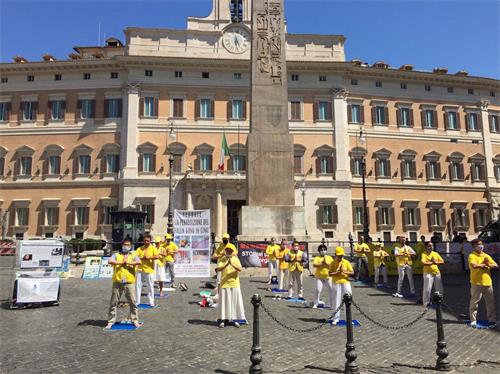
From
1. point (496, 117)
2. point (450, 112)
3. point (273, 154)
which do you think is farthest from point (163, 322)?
point (496, 117)

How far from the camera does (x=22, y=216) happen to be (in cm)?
3281

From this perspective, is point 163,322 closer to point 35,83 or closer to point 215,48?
point 215,48

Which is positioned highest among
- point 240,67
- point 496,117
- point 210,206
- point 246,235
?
point 240,67

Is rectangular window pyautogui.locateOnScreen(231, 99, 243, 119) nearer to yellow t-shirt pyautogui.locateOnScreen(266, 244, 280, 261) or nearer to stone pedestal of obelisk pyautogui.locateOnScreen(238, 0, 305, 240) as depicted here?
stone pedestal of obelisk pyautogui.locateOnScreen(238, 0, 305, 240)

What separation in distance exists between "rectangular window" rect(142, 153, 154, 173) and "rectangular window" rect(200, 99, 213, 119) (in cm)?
544

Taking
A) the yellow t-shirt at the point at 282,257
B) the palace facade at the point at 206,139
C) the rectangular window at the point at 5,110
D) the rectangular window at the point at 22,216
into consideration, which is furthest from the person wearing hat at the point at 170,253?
the rectangular window at the point at 5,110

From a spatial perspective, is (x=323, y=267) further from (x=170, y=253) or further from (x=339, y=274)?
(x=170, y=253)

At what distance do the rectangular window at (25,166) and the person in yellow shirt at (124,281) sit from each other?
30742mm

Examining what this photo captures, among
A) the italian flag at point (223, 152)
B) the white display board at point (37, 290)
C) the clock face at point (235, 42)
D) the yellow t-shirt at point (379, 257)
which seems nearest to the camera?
the white display board at point (37, 290)

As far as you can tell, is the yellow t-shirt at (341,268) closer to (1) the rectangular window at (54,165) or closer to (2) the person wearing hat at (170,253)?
(2) the person wearing hat at (170,253)

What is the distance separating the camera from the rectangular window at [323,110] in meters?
35.2

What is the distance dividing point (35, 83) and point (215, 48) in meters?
15.5

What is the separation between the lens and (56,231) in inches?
1271

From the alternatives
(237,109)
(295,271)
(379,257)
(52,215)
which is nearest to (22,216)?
(52,215)
